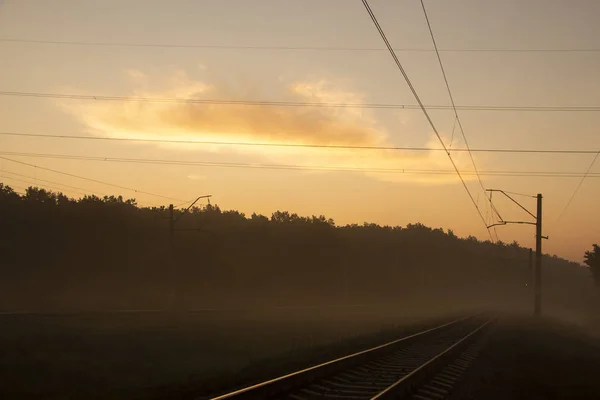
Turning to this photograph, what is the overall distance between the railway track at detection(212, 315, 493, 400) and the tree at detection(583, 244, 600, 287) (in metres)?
126

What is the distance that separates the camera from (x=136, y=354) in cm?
3316

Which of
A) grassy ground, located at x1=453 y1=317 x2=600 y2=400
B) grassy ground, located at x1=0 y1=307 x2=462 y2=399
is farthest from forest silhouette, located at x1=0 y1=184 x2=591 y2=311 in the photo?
grassy ground, located at x1=453 y1=317 x2=600 y2=400

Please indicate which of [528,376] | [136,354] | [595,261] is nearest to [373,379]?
[528,376]

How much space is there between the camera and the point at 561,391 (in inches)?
766

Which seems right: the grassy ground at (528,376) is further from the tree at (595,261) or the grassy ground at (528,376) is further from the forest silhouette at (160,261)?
the tree at (595,261)

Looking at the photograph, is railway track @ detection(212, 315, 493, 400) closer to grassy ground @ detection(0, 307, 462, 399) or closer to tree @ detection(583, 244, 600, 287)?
grassy ground @ detection(0, 307, 462, 399)

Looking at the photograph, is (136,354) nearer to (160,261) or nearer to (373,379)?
(373,379)

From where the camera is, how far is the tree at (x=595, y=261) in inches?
5507

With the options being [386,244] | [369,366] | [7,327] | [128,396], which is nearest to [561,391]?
[369,366]

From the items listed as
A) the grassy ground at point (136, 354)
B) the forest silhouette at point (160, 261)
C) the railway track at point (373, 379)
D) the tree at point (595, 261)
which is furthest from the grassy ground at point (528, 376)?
the tree at point (595, 261)

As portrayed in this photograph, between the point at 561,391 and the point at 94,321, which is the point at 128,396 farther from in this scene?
the point at 94,321

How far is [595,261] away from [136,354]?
133 metres

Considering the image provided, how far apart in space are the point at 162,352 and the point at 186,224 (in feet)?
336

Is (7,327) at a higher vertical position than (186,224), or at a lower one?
lower
